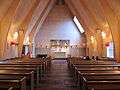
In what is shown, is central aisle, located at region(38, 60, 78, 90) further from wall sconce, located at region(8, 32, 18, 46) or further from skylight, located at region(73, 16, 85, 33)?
skylight, located at region(73, 16, 85, 33)

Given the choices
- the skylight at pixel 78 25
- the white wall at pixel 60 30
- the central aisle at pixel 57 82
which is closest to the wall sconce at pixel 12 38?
the central aisle at pixel 57 82

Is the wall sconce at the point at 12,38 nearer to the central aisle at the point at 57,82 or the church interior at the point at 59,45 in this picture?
the church interior at the point at 59,45

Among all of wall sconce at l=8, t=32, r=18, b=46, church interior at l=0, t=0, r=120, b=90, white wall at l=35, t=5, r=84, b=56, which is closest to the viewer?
church interior at l=0, t=0, r=120, b=90

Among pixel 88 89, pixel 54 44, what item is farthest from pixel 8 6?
pixel 54 44

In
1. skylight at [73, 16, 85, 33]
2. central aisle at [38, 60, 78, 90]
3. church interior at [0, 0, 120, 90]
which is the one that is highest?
skylight at [73, 16, 85, 33]

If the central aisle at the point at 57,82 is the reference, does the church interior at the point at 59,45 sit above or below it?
above

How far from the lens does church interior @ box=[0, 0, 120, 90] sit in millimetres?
8938

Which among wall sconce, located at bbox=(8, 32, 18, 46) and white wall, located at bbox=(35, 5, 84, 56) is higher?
white wall, located at bbox=(35, 5, 84, 56)

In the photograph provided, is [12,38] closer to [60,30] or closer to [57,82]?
[57,82]

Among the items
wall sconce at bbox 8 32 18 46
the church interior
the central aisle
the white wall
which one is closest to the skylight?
the church interior

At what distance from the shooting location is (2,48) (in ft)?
69.0

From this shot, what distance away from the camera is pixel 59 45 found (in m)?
40.1

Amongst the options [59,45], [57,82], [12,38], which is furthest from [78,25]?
[57,82]

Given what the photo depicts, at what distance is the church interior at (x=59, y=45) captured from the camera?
8938mm
